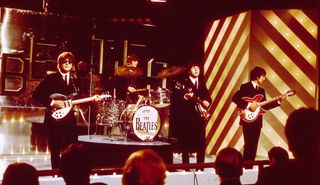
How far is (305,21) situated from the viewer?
9648mm

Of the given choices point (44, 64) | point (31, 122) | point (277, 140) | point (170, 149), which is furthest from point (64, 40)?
point (277, 140)

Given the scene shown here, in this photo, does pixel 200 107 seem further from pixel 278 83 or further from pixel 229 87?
pixel 229 87

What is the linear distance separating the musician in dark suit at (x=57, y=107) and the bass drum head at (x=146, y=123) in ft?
6.33

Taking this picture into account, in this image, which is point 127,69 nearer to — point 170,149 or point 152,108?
point 152,108

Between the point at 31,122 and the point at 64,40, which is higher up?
the point at 64,40

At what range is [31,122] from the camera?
31.7 feet

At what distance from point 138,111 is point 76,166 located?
211 inches

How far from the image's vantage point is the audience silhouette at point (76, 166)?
3.03 meters

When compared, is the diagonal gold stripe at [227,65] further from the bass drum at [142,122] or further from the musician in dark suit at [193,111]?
the bass drum at [142,122]

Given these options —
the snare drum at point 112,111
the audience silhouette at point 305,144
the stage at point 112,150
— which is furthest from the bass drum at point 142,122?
the audience silhouette at point 305,144

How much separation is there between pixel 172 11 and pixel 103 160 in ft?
16.5

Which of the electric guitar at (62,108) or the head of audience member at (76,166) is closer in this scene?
the head of audience member at (76,166)

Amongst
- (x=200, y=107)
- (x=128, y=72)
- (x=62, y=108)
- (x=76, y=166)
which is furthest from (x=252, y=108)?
(x=76, y=166)

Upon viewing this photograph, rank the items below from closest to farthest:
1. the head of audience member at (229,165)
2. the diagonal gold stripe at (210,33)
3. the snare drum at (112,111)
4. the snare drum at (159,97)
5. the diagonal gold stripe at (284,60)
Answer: the head of audience member at (229,165) < the snare drum at (112,111) < the snare drum at (159,97) < the diagonal gold stripe at (284,60) < the diagonal gold stripe at (210,33)
